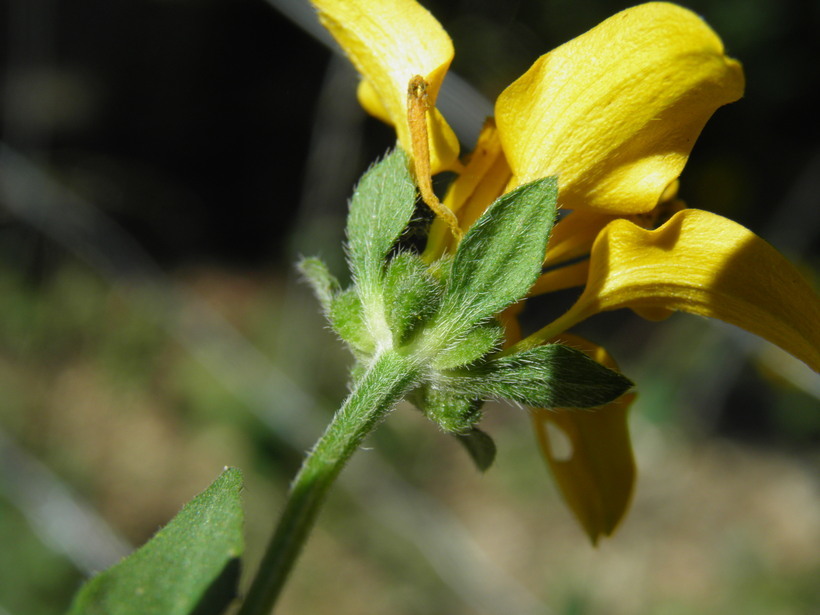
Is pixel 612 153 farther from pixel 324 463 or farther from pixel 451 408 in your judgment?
pixel 324 463

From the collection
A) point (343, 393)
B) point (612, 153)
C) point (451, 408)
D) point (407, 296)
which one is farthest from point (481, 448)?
point (343, 393)

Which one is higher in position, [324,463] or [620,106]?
[620,106]

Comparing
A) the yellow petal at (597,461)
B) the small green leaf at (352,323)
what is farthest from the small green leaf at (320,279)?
the yellow petal at (597,461)

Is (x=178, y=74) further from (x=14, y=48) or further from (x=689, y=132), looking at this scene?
(x=689, y=132)

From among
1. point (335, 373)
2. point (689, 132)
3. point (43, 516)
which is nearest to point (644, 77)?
point (689, 132)

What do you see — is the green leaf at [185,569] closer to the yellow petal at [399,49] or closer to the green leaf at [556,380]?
the green leaf at [556,380]

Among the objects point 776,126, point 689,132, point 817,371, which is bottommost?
point 776,126
